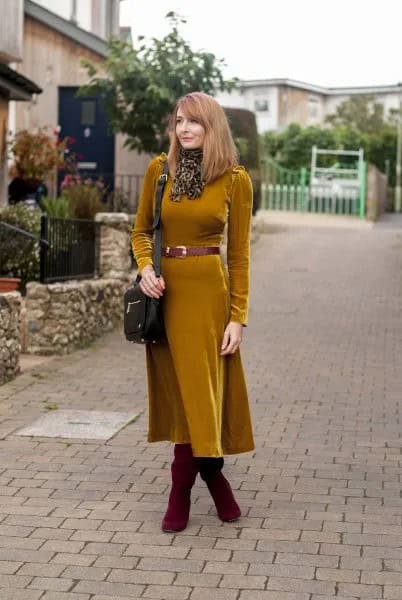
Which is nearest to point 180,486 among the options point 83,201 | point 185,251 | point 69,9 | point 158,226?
point 185,251

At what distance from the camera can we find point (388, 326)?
1459 cm

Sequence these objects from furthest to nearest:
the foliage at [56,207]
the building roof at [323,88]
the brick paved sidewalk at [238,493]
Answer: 1. the building roof at [323,88]
2. the foliage at [56,207]
3. the brick paved sidewalk at [238,493]

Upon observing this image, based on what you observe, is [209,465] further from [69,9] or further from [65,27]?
[69,9]

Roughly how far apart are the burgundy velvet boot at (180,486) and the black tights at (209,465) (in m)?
0.03

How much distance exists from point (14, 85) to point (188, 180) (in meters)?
12.2

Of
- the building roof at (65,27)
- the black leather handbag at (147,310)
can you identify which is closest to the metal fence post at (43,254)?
the black leather handbag at (147,310)

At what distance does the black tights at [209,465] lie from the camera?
577 centimetres

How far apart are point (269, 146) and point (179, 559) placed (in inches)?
1792

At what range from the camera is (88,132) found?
22.5 m

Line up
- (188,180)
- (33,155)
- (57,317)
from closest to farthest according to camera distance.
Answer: (188,180), (57,317), (33,155)

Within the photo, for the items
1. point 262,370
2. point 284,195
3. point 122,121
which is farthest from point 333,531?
point 284,195

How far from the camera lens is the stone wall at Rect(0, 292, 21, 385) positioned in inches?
403

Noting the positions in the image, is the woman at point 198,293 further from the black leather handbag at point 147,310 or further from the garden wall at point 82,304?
the garden wall at point 82,304

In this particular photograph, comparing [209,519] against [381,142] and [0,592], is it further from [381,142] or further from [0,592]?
[381,142]
